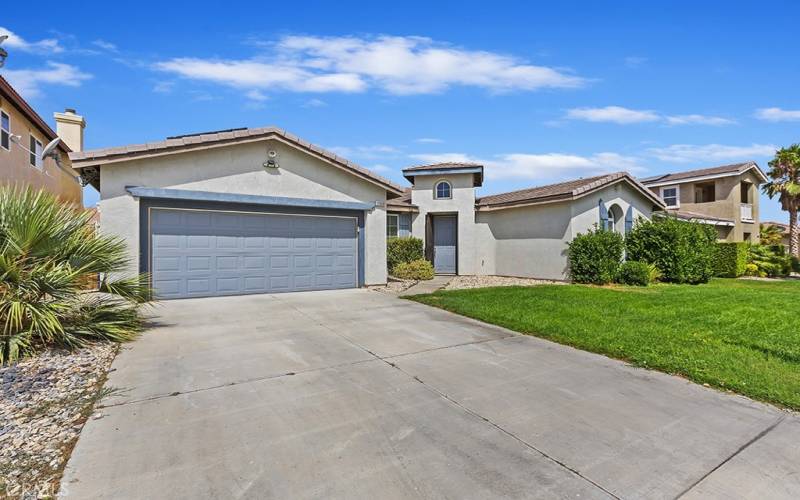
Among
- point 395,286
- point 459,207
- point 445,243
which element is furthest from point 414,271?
point 459,207

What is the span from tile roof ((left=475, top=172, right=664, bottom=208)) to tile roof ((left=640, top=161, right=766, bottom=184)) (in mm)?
11409

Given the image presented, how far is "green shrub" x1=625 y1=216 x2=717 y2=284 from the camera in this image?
49.0 feet

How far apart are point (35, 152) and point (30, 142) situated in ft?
1.69

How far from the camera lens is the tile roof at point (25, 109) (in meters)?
11.5

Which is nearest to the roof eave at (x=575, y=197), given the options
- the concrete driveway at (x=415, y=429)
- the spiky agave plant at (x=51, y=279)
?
the concrete driveway at (x=415, y=429)

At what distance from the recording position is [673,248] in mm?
14961

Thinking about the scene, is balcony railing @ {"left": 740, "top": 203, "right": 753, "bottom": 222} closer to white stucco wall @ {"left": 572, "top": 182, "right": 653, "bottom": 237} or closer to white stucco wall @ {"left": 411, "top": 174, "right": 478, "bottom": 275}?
white stucco wall @ {"left": 572, "top": 182, "right": 653, "bottom": 237}

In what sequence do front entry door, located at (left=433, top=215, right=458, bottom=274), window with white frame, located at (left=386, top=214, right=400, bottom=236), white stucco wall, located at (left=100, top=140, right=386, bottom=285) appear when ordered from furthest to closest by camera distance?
front entry door, located at (left=433, top=215, right=458, bottom=274)
window with white frame, located at (left=386, top=214, right=400, bottom=236)
white stucco wall, located at (left=100, top=140, right=386, bottom=285)

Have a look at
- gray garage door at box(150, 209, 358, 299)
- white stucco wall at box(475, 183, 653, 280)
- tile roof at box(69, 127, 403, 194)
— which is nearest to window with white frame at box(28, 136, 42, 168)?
tile roof at box(69, 127, 403, 194)

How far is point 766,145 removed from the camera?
2502cm

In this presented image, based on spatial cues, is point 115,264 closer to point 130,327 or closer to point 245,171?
point 130,327

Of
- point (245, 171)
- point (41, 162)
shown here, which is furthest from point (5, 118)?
point (245, 171)

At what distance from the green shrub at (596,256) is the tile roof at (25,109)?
18734mm

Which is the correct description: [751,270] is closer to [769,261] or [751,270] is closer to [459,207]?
[769,261]
